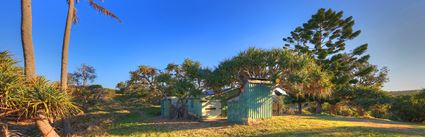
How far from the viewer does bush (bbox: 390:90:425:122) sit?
14422 millimetres

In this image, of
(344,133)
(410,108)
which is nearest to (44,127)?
(344,133)

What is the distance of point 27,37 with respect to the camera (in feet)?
31.4

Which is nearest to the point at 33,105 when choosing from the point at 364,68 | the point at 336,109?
the point at 336,109

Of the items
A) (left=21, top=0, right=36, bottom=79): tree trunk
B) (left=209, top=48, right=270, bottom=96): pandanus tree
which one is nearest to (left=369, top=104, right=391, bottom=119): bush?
(left=209, top=48, right=270, bottom=96): pandanus tree

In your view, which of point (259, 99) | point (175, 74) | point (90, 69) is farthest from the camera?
point (90, 69)

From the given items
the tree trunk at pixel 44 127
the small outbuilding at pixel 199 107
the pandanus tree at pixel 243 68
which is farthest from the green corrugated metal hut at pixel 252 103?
the tree trunk at pixel 44 127

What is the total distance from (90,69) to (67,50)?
370 inches

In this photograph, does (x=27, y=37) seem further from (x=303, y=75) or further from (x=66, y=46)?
(x=303, y=75)

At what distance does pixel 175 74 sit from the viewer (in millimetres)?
16828

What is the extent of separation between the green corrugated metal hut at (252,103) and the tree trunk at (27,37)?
781 centimetres

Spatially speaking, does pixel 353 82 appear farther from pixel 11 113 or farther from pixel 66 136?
pixel 11 113

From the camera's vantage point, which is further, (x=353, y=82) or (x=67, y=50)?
(x=353, y=82)

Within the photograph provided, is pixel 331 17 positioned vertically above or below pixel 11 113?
above

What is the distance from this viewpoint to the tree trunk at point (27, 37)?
9.47 meters
